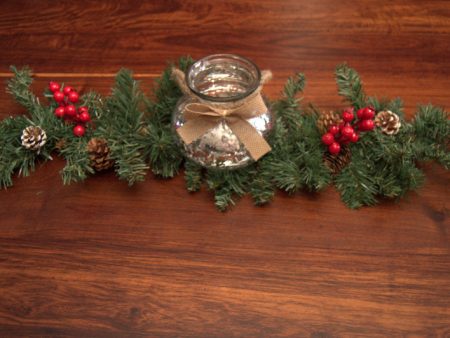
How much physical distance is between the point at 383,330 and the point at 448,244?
0.15 m

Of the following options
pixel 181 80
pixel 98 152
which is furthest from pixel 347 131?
pixel 98 152

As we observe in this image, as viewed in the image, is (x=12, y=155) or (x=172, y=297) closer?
(x=172, y=297)

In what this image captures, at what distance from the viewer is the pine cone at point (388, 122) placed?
2.45 ft

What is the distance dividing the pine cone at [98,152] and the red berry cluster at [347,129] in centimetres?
30

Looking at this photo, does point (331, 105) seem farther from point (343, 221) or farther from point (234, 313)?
point (234, 313)

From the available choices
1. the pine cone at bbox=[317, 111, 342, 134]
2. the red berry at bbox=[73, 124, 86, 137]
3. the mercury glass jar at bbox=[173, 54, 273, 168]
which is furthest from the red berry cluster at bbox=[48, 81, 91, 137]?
the pine cone at bbox=[317, 111, 342, 134]

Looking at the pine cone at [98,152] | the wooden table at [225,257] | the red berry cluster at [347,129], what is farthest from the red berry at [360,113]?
the pine cone at [98,152]

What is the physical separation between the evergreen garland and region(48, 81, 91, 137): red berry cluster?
12mm

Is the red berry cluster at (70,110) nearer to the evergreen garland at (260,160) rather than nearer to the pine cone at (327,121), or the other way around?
the evergreen garland at (260,160)

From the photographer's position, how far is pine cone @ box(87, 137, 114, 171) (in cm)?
75

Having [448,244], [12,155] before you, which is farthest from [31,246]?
[448,244]

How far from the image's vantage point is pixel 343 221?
2.35 ft

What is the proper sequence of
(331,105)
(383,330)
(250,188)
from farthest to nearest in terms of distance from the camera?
(331,105) → (250,188) → (383,330)

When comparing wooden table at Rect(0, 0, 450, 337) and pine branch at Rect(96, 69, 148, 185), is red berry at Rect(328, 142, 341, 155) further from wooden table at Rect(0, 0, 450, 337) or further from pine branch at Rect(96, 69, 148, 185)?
pine branch at Rect(96, 69, 148, 185)
